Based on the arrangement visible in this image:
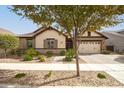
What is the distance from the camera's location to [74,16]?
30.3 feet

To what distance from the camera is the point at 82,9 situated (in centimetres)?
880

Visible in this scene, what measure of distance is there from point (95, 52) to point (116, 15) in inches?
779

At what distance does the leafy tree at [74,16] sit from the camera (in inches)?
346

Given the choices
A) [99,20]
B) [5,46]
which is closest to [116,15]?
[99,20]

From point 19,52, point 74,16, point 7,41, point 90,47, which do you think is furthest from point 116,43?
point 74,16

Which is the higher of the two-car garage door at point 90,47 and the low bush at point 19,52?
the two-car garage door at point 90,47

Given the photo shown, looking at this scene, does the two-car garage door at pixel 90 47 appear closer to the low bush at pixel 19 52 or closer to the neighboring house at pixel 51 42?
the neighboring house at pixel 51 42

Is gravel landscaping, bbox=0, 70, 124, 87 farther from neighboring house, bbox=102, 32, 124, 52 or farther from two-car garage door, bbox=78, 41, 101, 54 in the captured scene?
neighboring house, bbox=102, 32, 124, 52

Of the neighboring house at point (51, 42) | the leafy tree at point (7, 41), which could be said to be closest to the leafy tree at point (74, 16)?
the leafy tree at point (7, 41)

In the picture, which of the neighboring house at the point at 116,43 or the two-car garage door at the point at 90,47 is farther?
the neighboring house at the point at 116,43

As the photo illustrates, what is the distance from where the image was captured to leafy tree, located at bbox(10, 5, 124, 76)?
8.79m

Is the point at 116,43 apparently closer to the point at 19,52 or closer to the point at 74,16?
the point at 19,52

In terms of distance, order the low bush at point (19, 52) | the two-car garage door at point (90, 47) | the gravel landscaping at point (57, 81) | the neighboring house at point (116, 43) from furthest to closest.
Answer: the neighboring house at point (116, 43)
the two-car garage door at point (90, 47)
the low bush at point (19, 52)
the gravel landscaping at point (57, 81)

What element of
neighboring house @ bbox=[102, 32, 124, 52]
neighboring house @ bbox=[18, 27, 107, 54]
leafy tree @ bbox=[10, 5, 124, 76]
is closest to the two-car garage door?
neighboring house @ bbox=[18, 27, 107, 54]
